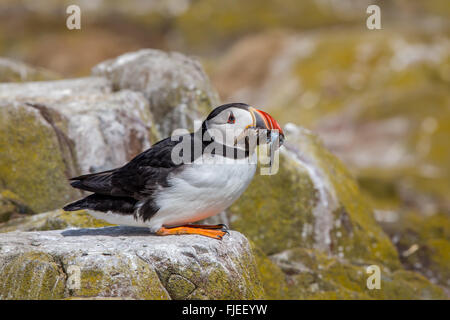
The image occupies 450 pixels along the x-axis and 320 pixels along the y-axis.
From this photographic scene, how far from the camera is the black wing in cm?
688

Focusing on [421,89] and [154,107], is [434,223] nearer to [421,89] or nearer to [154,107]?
[154,107]

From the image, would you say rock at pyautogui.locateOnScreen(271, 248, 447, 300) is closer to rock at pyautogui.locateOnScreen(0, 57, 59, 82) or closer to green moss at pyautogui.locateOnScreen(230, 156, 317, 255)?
green moss at pyautogui.locateOnScreen(230, 156, 317, 255)

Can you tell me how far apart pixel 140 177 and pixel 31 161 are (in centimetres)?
370

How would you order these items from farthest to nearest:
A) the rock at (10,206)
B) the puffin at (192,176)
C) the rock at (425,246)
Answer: the rock at (425,246) < the rock at (10,206) < the puffin at (192,176)

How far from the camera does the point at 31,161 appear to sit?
10086 millimetres

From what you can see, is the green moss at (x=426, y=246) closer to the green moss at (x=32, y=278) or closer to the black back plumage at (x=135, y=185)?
the black back plumage at (x=135, y=185)

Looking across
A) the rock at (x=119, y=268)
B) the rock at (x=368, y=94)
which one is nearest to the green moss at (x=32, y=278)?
the rock at (x=119, y=268)

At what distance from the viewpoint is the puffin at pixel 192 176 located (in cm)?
665

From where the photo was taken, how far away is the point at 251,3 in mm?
41750

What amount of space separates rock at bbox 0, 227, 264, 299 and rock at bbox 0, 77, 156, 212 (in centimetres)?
326

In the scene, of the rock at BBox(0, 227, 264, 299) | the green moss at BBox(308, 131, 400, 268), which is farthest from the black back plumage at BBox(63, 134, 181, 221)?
the green moss at BBox(308, 131, 400, 268)

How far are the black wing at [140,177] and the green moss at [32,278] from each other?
1101 millimetres

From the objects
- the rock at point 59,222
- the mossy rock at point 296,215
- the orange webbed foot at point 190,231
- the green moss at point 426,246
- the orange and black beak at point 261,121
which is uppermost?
the orange and black beak at point 261,121

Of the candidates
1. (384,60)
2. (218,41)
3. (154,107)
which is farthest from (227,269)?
(218,41)
